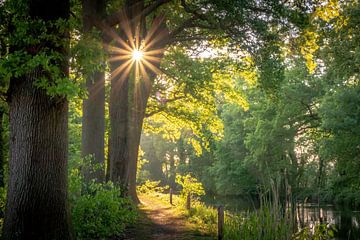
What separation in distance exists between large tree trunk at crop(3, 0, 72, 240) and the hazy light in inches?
304

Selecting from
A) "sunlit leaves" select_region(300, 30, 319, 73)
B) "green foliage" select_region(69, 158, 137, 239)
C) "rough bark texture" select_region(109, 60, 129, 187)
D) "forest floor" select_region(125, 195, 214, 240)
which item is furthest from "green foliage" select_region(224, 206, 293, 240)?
"sunlit leaves" select_region(300, 30, 319, 73)

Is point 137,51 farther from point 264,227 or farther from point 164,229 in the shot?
point 264,227

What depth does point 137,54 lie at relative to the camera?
1528cm

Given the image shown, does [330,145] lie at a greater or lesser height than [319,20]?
lesser

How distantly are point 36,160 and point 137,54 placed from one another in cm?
897

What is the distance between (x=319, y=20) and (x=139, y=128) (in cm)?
923

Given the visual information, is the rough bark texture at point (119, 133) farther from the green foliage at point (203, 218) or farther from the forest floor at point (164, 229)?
the green foliage at point (203, 218)

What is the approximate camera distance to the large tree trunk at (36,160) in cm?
686

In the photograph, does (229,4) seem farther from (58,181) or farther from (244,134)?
(244,134)

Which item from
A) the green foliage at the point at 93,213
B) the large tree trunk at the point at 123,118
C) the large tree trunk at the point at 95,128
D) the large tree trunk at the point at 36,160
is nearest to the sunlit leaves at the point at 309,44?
the large tree trunk at the point at 123,118

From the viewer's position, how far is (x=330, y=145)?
1036 inches

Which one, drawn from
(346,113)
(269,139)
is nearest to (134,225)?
(346,113)

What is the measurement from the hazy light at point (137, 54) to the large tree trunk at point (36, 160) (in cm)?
773

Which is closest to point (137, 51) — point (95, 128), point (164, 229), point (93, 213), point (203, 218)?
point (95, 128)
